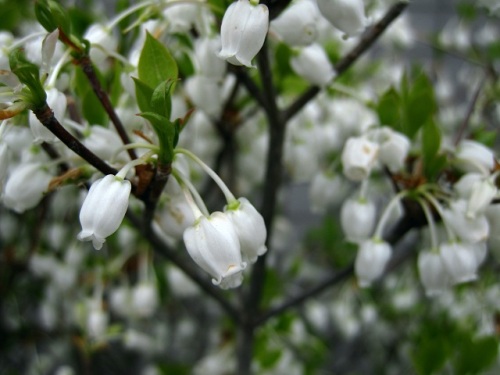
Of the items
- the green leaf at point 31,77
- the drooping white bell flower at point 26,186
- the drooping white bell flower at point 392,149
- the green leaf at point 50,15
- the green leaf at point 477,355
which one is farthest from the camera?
the green leaf at point 477,355

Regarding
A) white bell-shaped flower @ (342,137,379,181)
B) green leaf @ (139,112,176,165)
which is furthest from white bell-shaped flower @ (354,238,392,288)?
green leaf @ (139,112,176,165)

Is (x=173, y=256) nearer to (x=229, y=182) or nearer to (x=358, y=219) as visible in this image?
(x=358, y=219)

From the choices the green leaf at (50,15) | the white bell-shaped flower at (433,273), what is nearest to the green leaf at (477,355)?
the white bell-shaped flower at (433,273)

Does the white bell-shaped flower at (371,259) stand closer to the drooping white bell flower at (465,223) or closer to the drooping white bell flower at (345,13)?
the drooping white bell flower at (465,223)

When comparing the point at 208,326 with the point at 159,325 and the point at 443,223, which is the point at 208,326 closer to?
the point at 159,325

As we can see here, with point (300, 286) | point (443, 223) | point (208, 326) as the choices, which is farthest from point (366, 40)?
point (300, 286)

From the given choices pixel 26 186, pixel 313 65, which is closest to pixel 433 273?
pixel 313 65
